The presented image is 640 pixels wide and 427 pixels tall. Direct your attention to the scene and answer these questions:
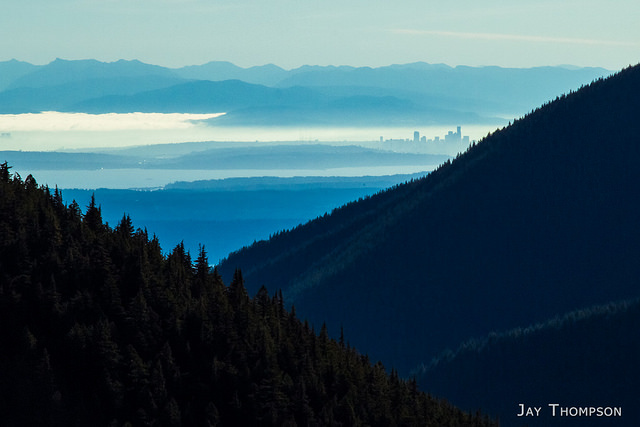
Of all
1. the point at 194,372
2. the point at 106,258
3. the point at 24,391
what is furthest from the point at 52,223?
the point at 24,391

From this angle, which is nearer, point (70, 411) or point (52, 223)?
point (70, 411)

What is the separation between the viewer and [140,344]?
9394 centimetres

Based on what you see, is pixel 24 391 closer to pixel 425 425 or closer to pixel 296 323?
pixel 296 323

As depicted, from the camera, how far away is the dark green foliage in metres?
82.5

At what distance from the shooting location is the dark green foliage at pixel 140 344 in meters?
82.5

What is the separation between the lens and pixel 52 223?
335 ft

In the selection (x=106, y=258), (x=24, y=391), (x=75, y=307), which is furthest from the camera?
(x=106, y=258)

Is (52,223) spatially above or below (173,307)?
above

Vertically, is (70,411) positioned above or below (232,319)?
below

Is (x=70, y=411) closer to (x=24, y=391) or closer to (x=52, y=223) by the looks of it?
(x=24, y=391)

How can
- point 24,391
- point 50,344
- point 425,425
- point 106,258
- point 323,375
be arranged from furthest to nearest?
point 425,425 < point 323,375 < point 106,258 < point 50,344 < point 24,391

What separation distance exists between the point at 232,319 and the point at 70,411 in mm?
27659

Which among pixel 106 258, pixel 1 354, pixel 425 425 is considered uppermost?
pixel 106 258

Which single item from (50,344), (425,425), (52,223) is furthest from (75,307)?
(425,425)
